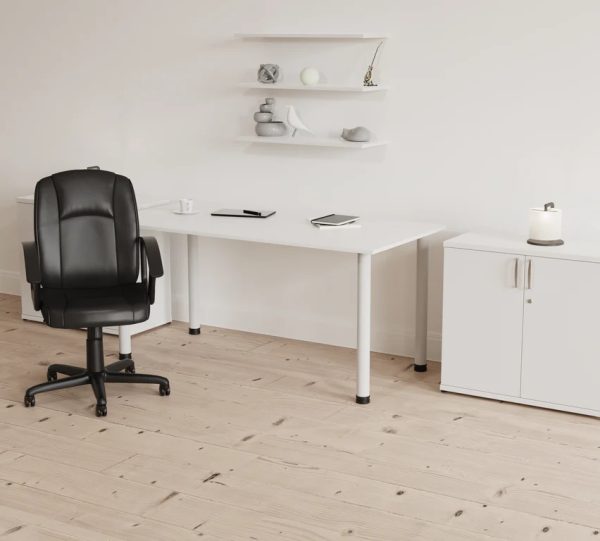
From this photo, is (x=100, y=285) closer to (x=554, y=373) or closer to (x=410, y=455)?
(x=410, y=455)

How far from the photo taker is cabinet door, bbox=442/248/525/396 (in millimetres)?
4176

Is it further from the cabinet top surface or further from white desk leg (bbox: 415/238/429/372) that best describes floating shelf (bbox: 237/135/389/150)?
the cabinet top surface

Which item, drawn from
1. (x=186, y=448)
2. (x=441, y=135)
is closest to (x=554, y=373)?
(x=441, y=135)

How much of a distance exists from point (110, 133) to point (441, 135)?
1.97 metres

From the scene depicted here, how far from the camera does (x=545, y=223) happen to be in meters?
4.20

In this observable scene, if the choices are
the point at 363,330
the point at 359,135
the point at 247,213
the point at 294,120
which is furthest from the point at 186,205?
the point at 363,330

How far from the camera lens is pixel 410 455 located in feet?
12.2

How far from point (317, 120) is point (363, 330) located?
1.27 m

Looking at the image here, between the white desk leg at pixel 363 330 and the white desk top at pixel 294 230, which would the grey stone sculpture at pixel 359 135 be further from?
the white desk leg at pixel 363 330

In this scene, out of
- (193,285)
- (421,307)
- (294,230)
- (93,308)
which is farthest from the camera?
(193,285)

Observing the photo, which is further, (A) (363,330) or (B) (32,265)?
(A) (363,330)

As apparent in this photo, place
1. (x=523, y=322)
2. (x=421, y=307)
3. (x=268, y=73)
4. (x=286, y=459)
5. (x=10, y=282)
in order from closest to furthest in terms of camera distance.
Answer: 1. (x=286, y=459)
2. (x=523, y=322)
3. (x=421, y=307)
4. (x=268, y=73)
5. (x=10, y=282)

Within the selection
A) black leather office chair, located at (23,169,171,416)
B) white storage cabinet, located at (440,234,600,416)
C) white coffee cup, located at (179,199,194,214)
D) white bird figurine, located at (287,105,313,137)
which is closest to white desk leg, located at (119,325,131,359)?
black leather office chair, located at (23,169,171,416)

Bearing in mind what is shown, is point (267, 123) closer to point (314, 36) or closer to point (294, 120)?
point (294, 120)
